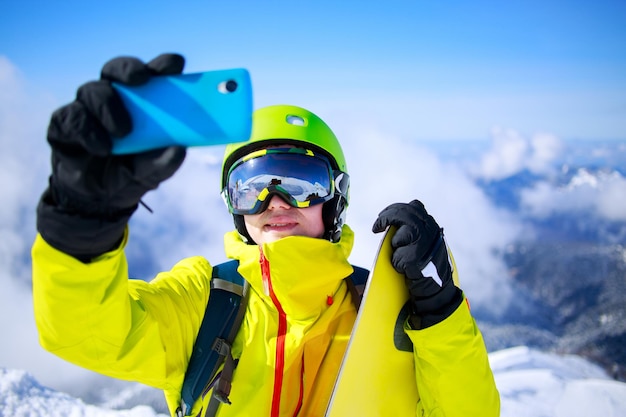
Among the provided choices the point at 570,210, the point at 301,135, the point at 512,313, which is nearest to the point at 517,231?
the point at 570,210

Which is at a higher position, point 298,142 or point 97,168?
point 298,142

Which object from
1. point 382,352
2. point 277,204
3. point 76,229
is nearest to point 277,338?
point 382,352

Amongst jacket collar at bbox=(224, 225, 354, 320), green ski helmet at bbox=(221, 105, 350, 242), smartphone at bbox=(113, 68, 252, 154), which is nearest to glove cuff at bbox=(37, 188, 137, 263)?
smartphone at bbox=(113, 68, 252, 154)

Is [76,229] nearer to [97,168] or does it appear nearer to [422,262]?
[97,168]

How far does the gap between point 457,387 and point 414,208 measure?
2.96ft

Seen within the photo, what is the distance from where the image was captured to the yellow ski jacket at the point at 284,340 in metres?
1.76

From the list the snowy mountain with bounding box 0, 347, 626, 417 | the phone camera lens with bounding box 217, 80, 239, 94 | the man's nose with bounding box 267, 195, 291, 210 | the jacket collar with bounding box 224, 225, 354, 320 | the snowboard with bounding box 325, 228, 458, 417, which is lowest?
the snowy mountain with bounding box 0, 347, 626, 417

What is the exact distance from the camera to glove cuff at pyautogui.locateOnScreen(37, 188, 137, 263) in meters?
1.17

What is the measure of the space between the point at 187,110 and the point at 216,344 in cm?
127

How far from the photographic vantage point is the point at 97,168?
113 cm

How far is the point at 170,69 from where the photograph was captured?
1.16 meters

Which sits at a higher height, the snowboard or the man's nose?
the man's nose

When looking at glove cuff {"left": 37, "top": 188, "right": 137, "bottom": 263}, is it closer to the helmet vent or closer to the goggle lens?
the goggle lens

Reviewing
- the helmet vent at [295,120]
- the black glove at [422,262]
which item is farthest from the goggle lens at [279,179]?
the black glove at [422,262]
